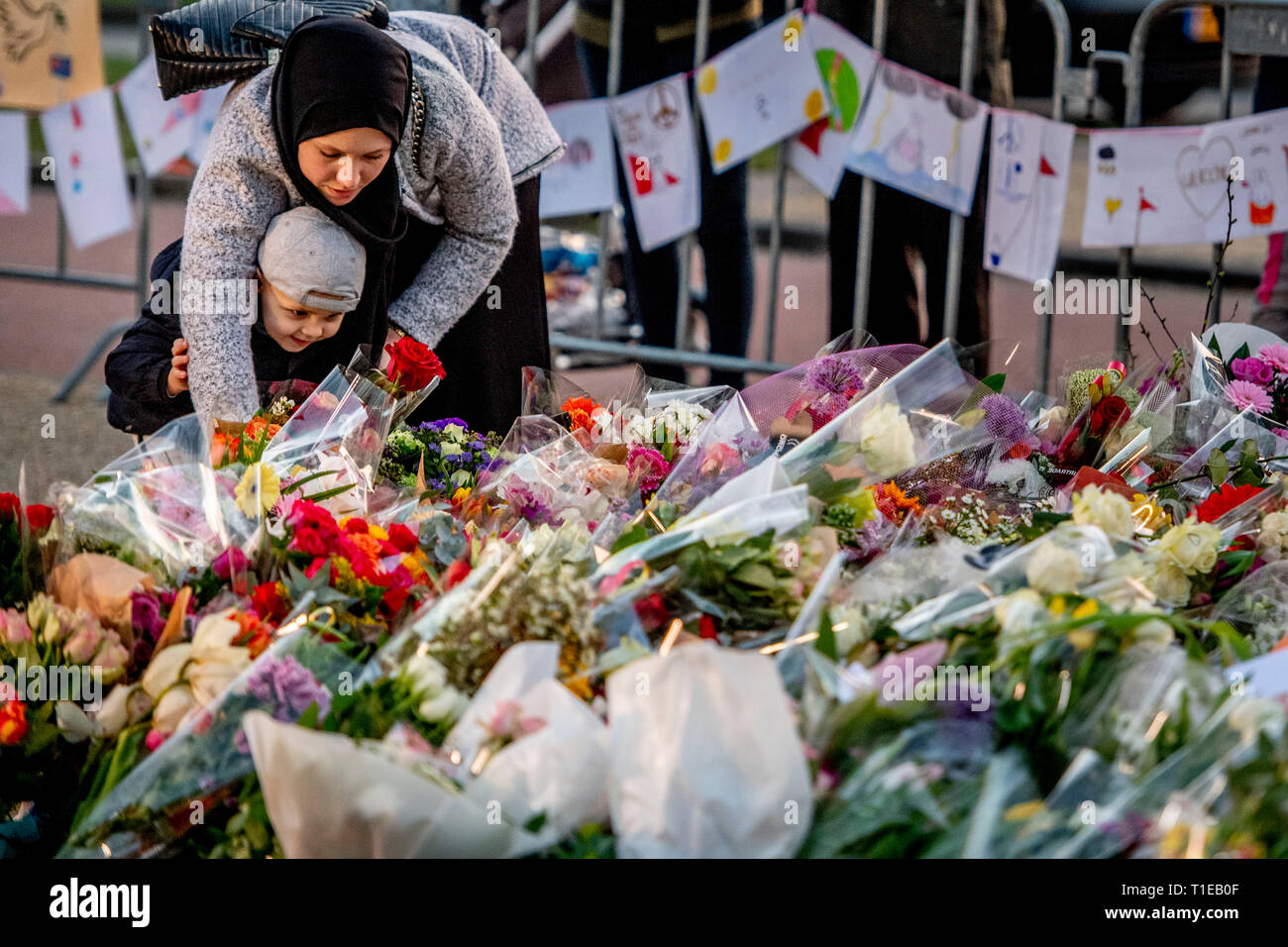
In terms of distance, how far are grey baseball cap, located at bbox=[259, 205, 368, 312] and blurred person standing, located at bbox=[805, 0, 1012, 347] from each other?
1.91 metres

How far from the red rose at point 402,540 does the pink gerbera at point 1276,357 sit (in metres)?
1.42

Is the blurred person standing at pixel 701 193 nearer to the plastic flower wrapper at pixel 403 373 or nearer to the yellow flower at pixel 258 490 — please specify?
the plastic flower wrapper at pixel 403 373

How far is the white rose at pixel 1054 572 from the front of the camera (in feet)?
4.31

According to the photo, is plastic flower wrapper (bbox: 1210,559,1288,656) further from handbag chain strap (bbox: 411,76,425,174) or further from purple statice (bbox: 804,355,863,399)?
handbag chain strap (bbox: 411,76,425,174)

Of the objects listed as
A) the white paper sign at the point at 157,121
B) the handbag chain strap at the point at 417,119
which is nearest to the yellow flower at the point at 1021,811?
the handbag chain strap at the point at 417,119

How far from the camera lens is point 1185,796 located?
101 cm

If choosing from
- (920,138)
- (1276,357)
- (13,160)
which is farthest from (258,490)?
(13,160)

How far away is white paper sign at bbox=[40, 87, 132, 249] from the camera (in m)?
4.87

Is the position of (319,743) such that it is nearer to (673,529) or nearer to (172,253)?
(673,529)

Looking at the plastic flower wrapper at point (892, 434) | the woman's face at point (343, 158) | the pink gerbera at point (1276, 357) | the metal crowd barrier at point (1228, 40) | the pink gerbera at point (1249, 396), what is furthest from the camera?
the metal crowd barrier at point (1228, 40)

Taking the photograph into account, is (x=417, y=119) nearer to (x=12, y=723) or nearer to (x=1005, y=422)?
(x=1005, y=422)

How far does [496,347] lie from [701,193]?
126cm

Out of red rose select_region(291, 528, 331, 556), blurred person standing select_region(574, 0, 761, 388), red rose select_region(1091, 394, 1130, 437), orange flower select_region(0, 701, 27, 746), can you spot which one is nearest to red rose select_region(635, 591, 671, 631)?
red rose select_region(291, 528, 331, 556)
